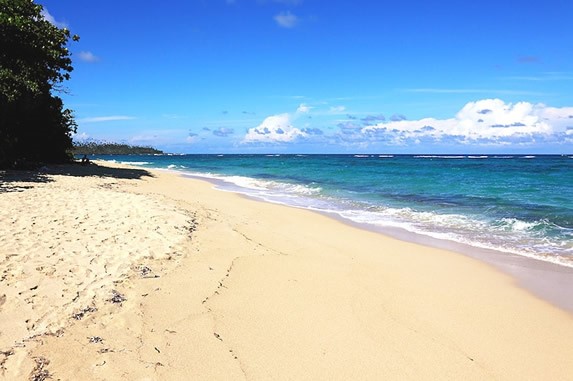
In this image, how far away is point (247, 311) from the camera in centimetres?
495

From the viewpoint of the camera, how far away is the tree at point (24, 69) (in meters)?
17.4

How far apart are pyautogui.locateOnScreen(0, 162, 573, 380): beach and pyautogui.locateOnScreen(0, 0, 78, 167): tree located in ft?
39.8

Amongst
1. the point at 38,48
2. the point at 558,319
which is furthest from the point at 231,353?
the point at 38,48

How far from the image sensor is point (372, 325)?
15.6 ft

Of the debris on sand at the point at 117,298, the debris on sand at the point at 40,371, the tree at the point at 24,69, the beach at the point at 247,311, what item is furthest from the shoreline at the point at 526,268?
the tree at the point at 24,69

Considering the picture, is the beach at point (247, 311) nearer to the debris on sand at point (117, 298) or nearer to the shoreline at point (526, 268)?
the debris on sand at point (117, 298)

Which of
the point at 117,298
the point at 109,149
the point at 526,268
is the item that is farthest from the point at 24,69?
the point at 109,149

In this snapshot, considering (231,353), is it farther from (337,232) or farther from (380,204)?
(380,204)

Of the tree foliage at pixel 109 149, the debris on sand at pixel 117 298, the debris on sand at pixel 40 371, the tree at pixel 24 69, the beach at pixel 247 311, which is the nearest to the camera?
the debris on sand at pixel 40 371

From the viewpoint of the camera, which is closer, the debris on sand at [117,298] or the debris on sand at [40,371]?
the debris on sand at [40,371]

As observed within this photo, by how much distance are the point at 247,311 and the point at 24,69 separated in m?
18.9

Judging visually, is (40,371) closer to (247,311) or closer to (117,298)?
(117,298)

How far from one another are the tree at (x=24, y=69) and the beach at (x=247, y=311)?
12117 millimetres

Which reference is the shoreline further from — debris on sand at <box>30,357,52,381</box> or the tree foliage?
the tree foliage
